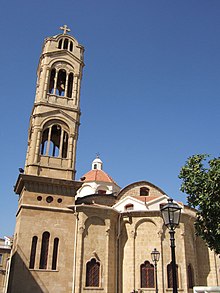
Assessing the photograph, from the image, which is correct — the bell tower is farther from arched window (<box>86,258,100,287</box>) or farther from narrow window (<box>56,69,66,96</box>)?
arched window (<box>86,258,100,287</box>)

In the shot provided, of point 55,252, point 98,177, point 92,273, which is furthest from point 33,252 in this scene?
point 98,177

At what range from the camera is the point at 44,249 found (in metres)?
20.6

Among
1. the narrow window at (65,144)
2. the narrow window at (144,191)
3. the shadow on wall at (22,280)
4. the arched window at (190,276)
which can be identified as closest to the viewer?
the shadow on wall at (22,280)

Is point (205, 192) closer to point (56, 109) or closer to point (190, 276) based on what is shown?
point (190, 276)

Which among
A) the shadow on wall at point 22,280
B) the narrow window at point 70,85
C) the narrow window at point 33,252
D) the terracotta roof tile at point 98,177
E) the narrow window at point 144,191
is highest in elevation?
the narrow window at point 70,85

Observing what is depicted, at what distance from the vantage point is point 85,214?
881 inches

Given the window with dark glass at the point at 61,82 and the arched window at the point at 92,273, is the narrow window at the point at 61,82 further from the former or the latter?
the arched window at the point at 92,273

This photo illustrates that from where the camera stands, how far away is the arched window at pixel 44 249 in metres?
20.1

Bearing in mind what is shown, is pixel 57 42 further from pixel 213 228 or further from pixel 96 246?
pixel 213 228

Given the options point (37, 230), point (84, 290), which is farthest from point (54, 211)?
point (84, 290)

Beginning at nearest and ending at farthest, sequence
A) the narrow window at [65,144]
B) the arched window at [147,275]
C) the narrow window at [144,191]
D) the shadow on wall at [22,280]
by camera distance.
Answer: the shadow on wall at [22,280] → the arched window at [147,275] → the narrow window at [65,144] → the narrow window at [144,191]

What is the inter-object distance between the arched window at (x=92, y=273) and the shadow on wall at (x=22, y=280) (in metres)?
3.00

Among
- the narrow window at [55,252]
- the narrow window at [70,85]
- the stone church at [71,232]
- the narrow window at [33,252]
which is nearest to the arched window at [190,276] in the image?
the stone church at [71,232]

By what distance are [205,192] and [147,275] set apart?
981 centimetres
